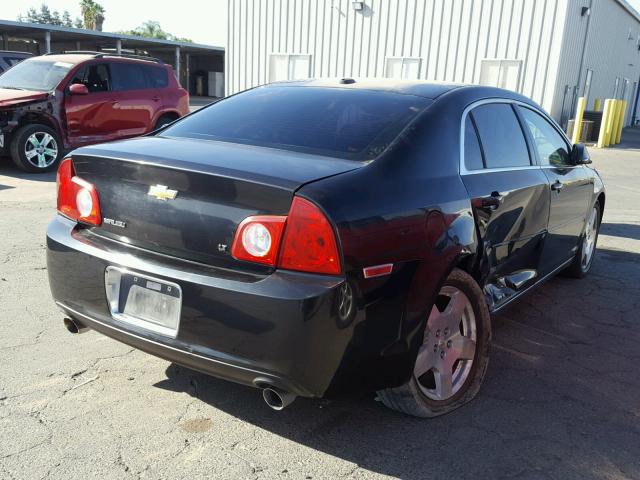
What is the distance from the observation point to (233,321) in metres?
2.34

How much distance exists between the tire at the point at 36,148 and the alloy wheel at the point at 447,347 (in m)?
8.15

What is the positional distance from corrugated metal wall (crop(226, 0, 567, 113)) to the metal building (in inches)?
1.2

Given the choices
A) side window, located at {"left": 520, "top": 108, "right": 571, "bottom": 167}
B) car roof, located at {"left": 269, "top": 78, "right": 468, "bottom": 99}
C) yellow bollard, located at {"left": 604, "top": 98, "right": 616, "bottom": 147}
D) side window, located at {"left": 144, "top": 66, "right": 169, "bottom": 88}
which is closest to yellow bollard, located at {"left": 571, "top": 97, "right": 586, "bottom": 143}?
yellow bollard, located at {"left": 604, "top": 98, "right": 616, "bottom": 147}

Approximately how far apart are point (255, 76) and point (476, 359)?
69.2 feet

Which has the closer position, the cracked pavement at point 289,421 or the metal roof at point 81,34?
the cracked pavement at point 289,421

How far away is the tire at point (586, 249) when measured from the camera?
5.15 meters

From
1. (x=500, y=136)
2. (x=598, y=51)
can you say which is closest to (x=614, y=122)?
(x=598, y=51)

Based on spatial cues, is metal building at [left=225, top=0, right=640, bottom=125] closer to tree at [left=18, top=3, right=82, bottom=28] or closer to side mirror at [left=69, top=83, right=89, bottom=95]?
side mirror at [left=69, top=83, right=89, bottom=95]

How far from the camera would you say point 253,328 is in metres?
2.31

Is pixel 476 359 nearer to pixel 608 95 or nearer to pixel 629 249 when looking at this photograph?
pixel 629 249

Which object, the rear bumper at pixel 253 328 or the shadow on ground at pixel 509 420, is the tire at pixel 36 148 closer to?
the shadow on ground at pixel 509 420

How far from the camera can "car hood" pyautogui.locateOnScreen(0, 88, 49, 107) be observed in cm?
891

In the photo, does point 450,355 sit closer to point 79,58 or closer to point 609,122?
point 79,58

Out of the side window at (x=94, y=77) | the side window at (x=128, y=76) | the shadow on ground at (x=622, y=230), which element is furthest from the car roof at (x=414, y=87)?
the side window at (x=128, y=76)
